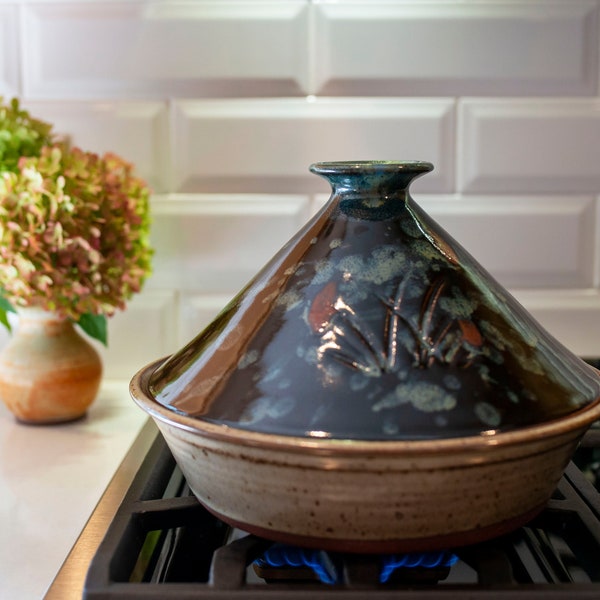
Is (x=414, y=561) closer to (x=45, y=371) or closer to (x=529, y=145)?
(x=45, y=371)

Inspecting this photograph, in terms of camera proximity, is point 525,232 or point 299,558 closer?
point 299,558

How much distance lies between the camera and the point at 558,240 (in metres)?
1.02

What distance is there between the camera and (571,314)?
3.38 feet

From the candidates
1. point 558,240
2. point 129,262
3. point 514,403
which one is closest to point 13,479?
point 129,262

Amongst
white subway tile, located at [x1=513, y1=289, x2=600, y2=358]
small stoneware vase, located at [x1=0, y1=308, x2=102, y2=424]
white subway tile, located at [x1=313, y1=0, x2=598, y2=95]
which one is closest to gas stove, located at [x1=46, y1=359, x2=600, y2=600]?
small stoneware vase, located at [x1=0, y1=308, x2=102, y2=424]

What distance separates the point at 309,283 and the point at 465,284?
0.10 metres

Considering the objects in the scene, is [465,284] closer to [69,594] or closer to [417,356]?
[417,356]

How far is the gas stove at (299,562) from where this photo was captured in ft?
1.36

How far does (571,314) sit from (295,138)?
0.41 meters

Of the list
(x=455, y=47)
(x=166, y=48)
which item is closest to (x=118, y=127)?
(x=166, y=48)

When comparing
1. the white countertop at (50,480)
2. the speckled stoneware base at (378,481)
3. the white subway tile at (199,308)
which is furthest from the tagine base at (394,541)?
the white subway tile at (199,308)

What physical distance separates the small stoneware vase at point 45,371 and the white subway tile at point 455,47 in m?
0.42

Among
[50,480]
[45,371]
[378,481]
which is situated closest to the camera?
[378,481]

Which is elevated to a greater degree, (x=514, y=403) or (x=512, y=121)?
(x=512, y=121)
